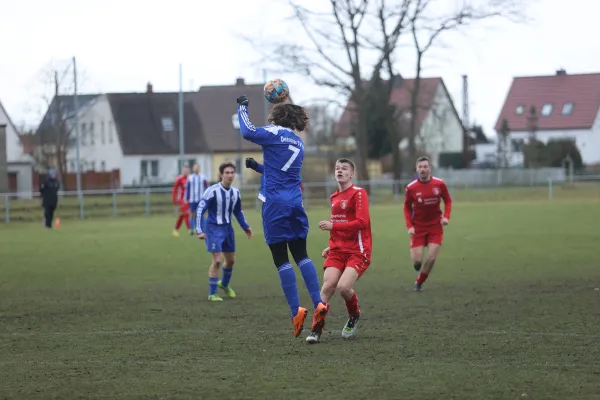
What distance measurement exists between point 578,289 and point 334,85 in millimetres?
42452

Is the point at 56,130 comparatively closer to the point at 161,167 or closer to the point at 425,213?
the point at 161,167

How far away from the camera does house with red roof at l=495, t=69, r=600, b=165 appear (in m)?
53.4

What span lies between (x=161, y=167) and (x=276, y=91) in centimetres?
4907

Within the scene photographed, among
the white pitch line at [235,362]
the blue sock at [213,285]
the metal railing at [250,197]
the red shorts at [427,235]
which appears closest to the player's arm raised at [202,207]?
the blue sock at [213,285]

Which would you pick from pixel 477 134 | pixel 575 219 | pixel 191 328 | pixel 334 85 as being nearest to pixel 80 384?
pixel 191 328

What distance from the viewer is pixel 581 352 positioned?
858cm

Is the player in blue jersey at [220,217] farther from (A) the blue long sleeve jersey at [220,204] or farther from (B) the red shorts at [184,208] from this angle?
(B) the red shorts at [184,208]

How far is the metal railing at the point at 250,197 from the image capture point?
44344mm

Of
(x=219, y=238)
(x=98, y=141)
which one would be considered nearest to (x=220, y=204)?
(x=219, y=238)

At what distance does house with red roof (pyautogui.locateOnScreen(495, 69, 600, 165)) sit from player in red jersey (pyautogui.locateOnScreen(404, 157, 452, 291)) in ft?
119

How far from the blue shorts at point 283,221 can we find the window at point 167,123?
154ft

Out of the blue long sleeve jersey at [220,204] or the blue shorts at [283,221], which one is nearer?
the blue shorts at [283,221]

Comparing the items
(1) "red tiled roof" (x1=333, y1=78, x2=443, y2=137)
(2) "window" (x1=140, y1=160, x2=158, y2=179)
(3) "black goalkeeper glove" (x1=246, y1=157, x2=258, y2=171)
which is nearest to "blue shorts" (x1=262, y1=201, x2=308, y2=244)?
(3) "black goalkeeper glove" (x1=246, y1=157, x2=258, y2=171)

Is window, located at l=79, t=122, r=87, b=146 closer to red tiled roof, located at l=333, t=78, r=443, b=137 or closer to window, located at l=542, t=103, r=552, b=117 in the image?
red tiled roof, located at l=333, t=78, r=443, b=137
